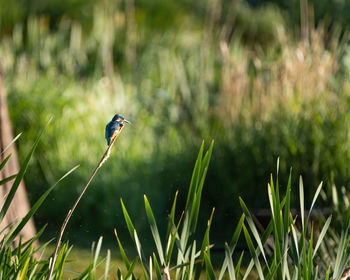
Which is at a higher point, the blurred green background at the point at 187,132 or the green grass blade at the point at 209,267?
the green grass blade at the point at 209,267

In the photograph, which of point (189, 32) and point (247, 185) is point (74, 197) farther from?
point (189, 32)

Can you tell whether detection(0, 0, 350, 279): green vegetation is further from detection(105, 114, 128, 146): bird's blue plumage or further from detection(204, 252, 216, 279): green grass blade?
detection(105, 114, 128, 146): bird's blue plumage

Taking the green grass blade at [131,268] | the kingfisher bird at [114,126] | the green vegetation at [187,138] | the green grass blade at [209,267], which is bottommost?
the green vegetation at [187,138]

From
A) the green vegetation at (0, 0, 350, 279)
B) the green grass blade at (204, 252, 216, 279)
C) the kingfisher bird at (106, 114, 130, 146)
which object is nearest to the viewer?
the kingfisher bird at (106, 114, 130, 146)

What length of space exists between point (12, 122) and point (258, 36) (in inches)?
396

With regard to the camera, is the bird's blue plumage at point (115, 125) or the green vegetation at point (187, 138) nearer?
the bird's blue plumage at point (115, 125)

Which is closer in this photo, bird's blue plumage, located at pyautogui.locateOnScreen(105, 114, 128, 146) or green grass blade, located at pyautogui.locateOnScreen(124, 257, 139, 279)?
bird's blue plumage, located at pyautogui.locateOnScreen(105, 114, 128, 146)

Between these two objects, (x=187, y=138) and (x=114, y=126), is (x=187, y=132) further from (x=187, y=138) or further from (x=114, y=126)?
(x=114, y=126)

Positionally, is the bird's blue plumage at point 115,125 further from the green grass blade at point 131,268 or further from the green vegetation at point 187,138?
the green vegetation at point 187,138

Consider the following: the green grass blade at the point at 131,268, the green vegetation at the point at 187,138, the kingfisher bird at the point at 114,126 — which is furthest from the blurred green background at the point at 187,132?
the kingfisher bird at the point at 114,126

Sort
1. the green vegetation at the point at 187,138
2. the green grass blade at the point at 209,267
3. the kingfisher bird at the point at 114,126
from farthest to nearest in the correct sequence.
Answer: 1. the green vegetation at the point at 187,138
2. the green grass blade at the point at 209,267
3. the kingfisher bird at the point at 114,126

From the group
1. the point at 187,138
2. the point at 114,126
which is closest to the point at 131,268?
the point at 114,126

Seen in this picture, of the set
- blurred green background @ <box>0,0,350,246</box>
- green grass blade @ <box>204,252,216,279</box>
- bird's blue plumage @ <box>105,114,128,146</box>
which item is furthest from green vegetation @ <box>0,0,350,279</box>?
bird's blue plumage @ <box>105,114,128,146</box>

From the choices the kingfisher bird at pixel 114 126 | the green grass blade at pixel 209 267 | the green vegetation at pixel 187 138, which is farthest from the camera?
the green vegetation at pixel 187 138
